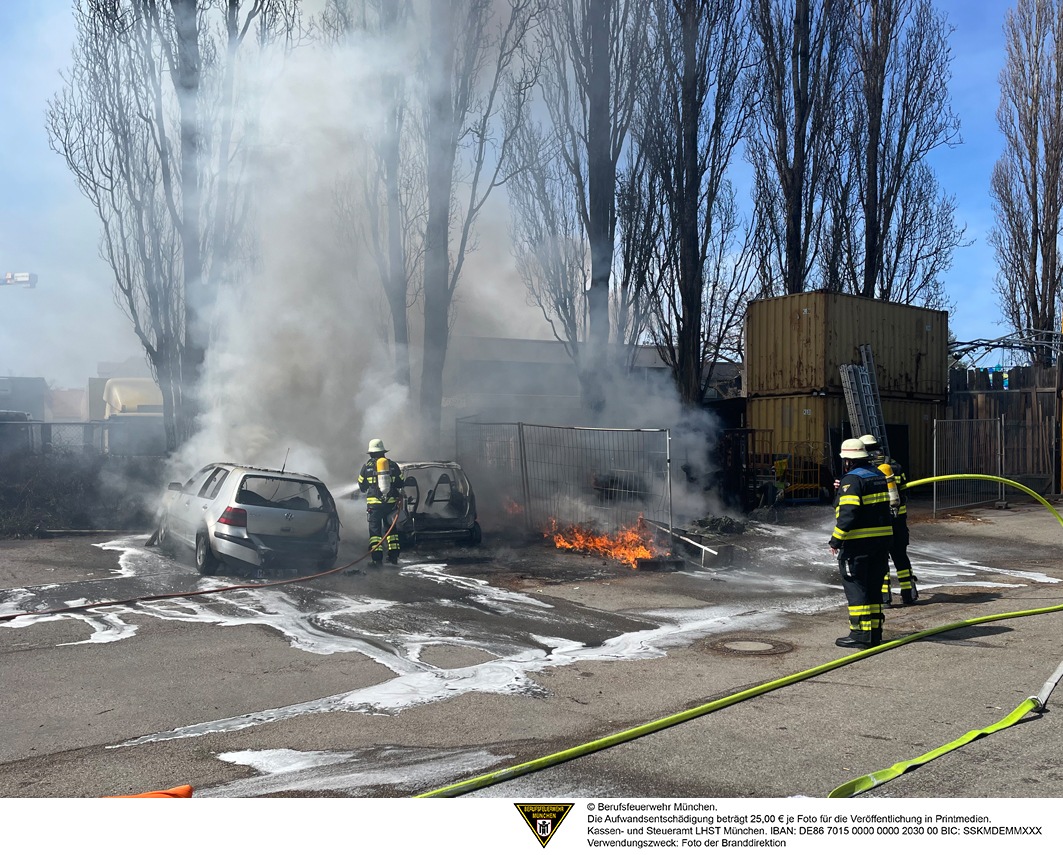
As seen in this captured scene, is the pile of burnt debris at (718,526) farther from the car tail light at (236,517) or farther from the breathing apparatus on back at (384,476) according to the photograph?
the car tail light at (236,517)

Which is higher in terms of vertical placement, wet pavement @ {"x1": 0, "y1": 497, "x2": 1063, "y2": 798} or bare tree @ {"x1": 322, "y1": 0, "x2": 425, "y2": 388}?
bare tree @ {"x1": 322, "y1": 0, "x2": 425, "y2": 388}

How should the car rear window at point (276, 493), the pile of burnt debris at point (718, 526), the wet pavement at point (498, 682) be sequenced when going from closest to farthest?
the wet pavement at point (498, 682)
the car rear window at point (276, 493)
the pile of burnt debris at point (718, 526)

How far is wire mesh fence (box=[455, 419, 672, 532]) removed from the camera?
12.9 m

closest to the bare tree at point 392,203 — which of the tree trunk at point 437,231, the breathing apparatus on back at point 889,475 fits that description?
the tree trunk at point 437,231

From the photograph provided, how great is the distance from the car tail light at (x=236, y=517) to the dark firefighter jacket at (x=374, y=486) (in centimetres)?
171

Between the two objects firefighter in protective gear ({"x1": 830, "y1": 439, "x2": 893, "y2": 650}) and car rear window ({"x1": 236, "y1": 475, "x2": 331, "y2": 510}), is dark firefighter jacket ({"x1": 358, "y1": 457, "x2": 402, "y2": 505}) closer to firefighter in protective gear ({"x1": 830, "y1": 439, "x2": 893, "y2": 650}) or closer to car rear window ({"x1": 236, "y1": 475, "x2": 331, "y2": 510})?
car rear window ({"x1": 236, "y1": 475, "x2": 331, "y2": 510})

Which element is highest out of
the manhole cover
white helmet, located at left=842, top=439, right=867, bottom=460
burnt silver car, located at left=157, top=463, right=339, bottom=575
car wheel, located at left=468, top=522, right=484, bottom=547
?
white helmet, located at left=842, top=439, right=867, bottom=460

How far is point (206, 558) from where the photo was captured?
10.7 meters

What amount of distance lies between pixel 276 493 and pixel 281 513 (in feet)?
2.73

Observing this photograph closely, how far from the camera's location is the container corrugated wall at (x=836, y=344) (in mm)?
18453

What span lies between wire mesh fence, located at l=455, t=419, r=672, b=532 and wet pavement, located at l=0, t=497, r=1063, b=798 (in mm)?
1777

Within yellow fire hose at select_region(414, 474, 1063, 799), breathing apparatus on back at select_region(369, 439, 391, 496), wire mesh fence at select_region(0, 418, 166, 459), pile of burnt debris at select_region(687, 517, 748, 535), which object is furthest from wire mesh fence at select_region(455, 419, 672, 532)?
wire mesh fence at select_region(0, 418, 166, 459)

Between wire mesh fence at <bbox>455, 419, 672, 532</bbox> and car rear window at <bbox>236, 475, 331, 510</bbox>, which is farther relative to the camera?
wire mesh fence at <bbox>455, 419, 672, 532</bbox>
